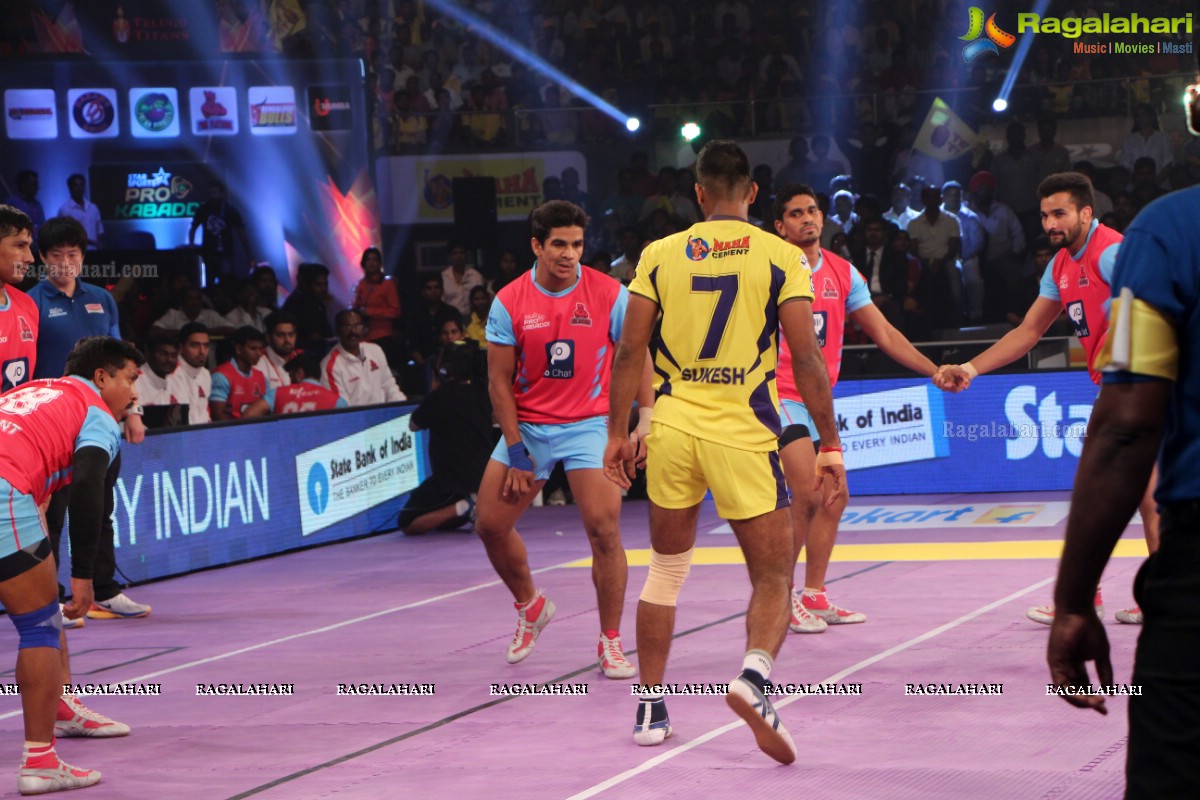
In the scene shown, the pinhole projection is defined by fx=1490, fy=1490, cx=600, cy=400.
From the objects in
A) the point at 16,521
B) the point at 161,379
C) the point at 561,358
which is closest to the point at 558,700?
the point at 561,358

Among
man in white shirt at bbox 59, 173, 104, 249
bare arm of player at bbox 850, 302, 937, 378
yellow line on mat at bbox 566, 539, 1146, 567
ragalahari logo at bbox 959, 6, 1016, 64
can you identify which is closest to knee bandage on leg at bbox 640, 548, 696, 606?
bare arm of player at bbox 850, 302, 937, 378

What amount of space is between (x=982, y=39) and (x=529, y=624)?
14.0 metres

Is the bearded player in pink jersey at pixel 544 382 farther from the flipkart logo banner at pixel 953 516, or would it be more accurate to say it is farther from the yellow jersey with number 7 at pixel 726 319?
the flipkart logo banner at pixel 953 516

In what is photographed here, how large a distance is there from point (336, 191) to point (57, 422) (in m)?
13.7

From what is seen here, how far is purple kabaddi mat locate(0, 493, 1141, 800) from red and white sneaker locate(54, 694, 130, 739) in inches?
1.9

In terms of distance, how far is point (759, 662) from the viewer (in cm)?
496

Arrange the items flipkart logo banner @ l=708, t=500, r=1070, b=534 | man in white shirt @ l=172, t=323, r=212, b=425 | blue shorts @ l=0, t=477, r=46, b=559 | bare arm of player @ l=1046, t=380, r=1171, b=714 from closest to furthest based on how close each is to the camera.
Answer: bare arm of player @ l=1046, t=380, r=1171, b=714 < blue shorts @ l=0, t=477, r=46, b=559 < flipkart logo banner @ l=708, t=500, r=1070, b=534 < man in white shirt @ l=172, t=323, r=212, b=425

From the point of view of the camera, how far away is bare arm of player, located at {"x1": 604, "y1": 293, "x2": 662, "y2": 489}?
538cm

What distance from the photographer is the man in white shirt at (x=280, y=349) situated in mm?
13656

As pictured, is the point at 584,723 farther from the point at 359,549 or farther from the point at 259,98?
the point at 259,98

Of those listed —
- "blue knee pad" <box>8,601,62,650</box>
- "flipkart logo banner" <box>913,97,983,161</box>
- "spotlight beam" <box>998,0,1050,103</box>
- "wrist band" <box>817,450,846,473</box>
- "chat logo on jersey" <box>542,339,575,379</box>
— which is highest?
"spotlight beam" <box>998,0,1050,103</box>

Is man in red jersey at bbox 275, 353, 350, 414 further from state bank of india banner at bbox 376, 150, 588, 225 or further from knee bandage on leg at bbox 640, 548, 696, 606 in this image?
knee bandage on leg at bbox 640, 548, 696, 606

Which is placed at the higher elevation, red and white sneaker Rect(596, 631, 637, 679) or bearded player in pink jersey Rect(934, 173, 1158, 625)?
bearded player in pink jersey Rect(934, 173, 1158, 625)

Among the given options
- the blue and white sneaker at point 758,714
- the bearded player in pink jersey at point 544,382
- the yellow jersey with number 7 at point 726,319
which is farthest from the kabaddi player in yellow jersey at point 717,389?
the bearded player in pink jersey at point 544,382
